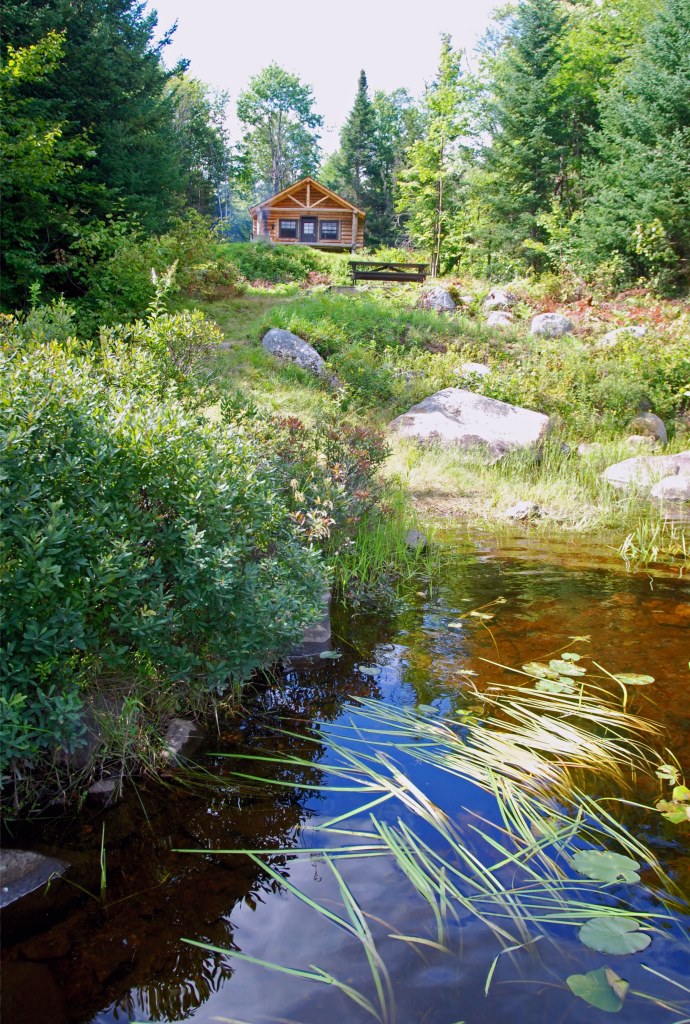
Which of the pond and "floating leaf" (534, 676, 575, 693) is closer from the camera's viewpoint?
the pond

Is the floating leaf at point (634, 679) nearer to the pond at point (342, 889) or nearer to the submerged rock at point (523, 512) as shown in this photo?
the pond at point (342, 889)

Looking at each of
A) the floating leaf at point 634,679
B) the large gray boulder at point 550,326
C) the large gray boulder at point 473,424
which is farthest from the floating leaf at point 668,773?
the large gray boulder at point 550,326

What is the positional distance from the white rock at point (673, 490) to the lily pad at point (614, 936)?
7.65 metres

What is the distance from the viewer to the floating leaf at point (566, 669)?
4.14 meters

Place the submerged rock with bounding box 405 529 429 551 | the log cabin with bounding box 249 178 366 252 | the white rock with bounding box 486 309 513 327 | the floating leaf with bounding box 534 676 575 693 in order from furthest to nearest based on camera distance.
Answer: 1. the log cabin with bounding box 249 178 366 252
2. the white rock with bounding box 486 309 513 327
3. the submerged rock with bounding box 405 529 429 551
4. the floating leaf with bounding box 534 676 575 693

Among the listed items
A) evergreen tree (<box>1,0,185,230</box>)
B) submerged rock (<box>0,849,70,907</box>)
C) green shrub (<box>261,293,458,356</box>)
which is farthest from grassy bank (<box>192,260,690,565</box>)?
submerged rock (<box>0,849,70,907</box>)

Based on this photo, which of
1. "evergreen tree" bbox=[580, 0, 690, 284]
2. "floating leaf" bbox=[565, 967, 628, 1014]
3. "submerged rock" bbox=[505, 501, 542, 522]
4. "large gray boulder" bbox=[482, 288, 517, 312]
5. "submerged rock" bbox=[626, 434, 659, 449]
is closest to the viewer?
"floating leaf" bbox=[565, 967, 628, 1014]

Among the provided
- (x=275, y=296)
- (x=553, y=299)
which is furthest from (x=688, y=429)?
(x=275, y=296)

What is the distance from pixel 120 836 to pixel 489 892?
150cm

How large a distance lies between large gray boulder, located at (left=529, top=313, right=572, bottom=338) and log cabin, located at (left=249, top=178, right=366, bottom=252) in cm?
2208

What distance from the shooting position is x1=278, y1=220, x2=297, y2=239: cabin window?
A: 38719mm

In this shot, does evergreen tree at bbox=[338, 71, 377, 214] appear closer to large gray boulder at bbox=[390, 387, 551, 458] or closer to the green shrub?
the green shrub

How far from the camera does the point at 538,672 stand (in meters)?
4.18

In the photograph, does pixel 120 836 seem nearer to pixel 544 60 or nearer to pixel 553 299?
pixel 553 299
